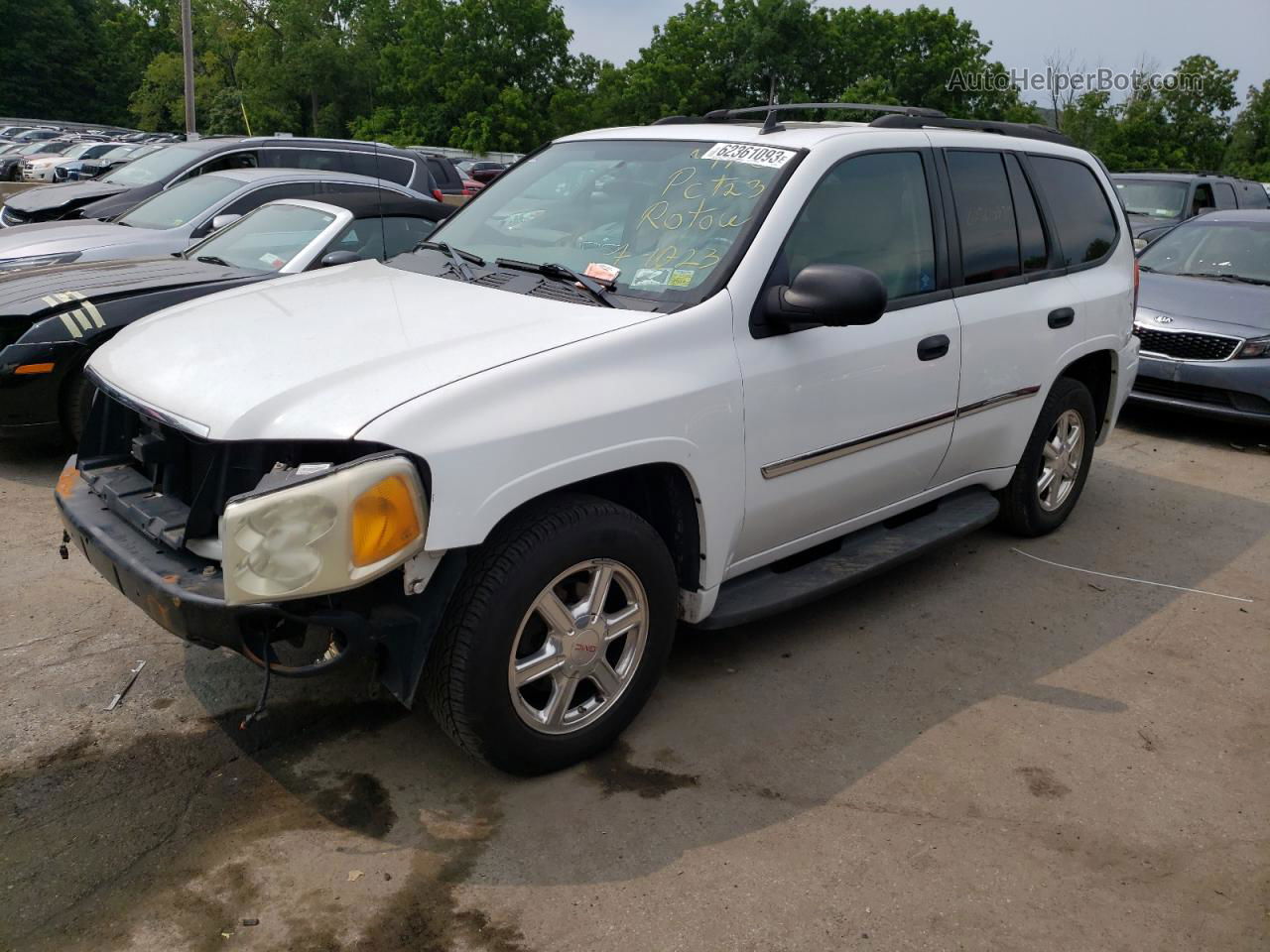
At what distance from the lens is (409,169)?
1070 centimetres

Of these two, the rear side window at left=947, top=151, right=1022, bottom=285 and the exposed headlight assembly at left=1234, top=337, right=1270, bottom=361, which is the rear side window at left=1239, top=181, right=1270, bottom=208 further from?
the rear side window at left=947, top=151, right=1022, bottom=285

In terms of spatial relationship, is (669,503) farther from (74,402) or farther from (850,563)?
(74,402)

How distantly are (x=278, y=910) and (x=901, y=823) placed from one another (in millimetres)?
1690

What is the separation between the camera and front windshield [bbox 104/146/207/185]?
10.3 m

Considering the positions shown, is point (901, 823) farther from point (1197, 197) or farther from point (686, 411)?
point (1197, 197)

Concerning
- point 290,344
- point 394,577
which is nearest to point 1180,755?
point 394,577

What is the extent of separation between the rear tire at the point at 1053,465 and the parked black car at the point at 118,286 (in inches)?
155

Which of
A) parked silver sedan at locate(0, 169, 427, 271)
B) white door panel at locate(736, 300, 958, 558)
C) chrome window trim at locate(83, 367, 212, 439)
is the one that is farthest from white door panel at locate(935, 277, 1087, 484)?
parked silver sedan at locate(0, 169, 427, 271)

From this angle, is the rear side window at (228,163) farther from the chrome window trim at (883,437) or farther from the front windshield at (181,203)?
the chrome window trim at (883,437)

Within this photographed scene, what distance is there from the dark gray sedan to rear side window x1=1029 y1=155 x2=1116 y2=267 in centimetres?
194

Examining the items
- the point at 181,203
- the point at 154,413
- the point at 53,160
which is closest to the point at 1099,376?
the point at 154,413

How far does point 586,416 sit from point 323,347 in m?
0.78

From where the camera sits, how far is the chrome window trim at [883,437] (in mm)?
3588

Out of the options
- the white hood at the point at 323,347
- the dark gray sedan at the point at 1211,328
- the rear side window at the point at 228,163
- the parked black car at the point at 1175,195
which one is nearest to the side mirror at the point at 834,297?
the white hood at the point at 323,347
